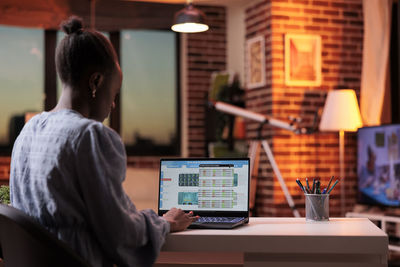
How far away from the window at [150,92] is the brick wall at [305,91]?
1.63 meters

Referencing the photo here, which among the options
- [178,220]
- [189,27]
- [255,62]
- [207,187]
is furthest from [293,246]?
[255,62]

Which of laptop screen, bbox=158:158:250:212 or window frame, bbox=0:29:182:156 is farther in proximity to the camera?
window frame, bbox=0:29:182:156

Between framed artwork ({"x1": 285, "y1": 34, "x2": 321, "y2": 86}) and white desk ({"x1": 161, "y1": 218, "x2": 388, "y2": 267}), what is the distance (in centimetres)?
408

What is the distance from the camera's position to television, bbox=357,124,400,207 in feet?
15.9

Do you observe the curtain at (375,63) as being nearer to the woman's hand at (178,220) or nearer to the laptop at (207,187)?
the laptop at (207,187)

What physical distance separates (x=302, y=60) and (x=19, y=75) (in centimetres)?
349

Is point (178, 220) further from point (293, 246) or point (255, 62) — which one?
point (255, 62)

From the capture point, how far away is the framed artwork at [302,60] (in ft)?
19.0

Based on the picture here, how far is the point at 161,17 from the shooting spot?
23.6 feet

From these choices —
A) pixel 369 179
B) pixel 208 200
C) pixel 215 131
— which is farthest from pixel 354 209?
pixel 208 200

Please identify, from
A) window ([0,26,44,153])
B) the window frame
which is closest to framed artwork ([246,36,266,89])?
the window frame

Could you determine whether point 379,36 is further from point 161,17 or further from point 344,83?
point 161,17

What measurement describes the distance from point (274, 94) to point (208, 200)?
3.72 meters

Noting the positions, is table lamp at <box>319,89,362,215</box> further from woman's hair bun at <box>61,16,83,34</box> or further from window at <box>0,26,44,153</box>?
woman's hair bun at <box>61,16,83,34</box>
